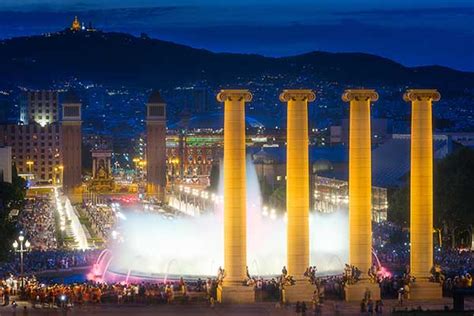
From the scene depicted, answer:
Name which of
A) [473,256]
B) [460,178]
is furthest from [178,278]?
[460,178]

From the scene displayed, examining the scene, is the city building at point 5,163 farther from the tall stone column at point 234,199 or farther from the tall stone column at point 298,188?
the tall stone column at point 298,188

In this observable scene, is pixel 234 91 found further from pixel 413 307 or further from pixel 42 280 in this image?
pixel 42 280

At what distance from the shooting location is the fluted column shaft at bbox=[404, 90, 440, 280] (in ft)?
178

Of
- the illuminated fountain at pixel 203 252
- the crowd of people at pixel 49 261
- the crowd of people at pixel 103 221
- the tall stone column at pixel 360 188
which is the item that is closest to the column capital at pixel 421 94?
the tall stone column at pixel 360 188

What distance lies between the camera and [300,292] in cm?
5353

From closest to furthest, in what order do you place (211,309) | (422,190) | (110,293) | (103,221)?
(211,309) → (422,190) → (110,293) → (103,221)

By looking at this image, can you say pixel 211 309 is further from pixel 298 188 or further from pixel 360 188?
pixel 360 188

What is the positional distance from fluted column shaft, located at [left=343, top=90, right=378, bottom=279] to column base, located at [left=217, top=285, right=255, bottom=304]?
4.80m

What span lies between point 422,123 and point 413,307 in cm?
812

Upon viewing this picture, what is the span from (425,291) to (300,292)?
18.5ft

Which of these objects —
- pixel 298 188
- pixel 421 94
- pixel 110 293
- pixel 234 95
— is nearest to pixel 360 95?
pixel 421 94

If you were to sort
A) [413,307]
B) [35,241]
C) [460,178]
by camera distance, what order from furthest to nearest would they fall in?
[35,241]
[460,178]
[413,307]

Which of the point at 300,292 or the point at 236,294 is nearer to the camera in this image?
the point at 236,294

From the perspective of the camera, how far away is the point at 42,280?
6700 centimetres
